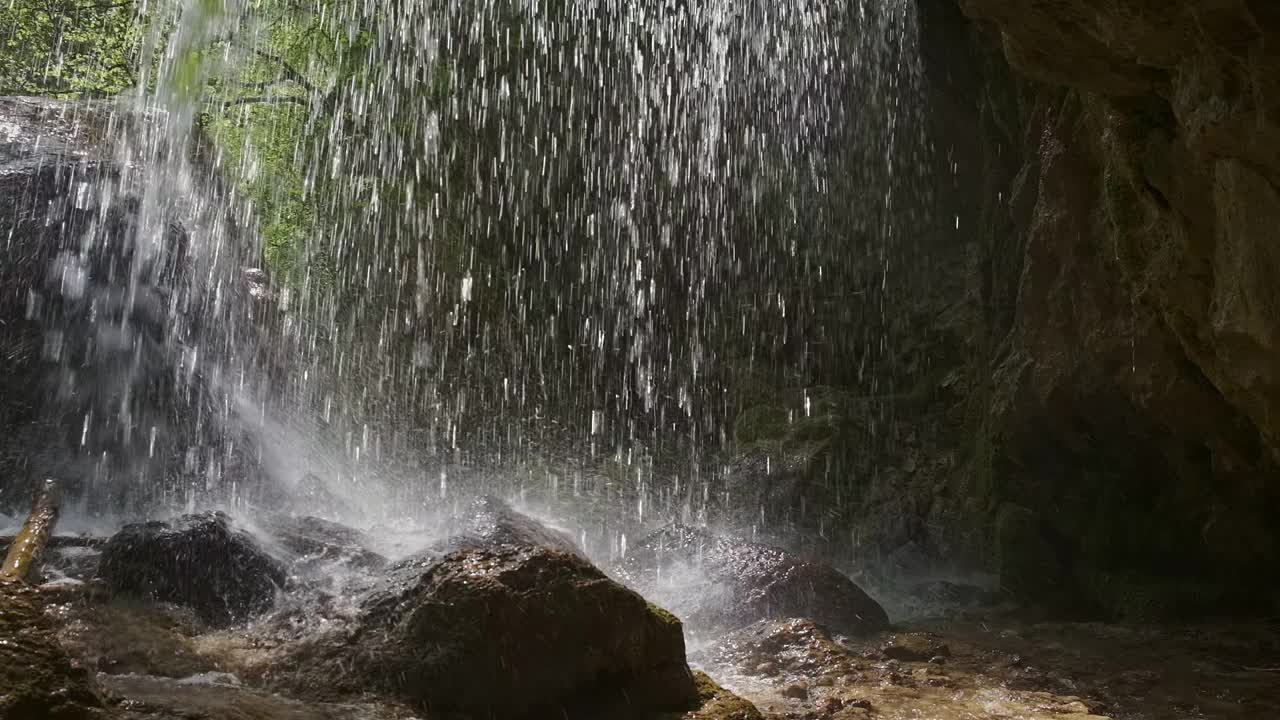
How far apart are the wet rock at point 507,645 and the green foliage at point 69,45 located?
48.3ft

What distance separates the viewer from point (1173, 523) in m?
7.44

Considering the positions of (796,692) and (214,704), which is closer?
(214,704)

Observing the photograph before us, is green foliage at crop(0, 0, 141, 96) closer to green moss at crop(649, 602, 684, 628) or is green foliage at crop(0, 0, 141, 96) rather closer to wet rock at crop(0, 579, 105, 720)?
wet rock at crop(0, 579, 105, 720)

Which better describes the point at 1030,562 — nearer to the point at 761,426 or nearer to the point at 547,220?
the point at 761,426

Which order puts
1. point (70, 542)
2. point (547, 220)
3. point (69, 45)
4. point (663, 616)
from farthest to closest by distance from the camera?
point (69, 45) → point (547, 220) → point (70, 542) → point (663, 616)

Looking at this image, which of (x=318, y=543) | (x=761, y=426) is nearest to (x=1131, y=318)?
(x=761, y=426)

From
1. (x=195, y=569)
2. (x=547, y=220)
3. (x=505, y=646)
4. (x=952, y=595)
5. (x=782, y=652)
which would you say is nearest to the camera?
(x=505, y=646)

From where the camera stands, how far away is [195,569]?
583cm

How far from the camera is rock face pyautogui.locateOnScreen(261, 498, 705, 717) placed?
13.1 ft

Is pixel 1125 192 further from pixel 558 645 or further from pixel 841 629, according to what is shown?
pixel 558 645

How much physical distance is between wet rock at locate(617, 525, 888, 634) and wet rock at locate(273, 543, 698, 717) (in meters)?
2.97

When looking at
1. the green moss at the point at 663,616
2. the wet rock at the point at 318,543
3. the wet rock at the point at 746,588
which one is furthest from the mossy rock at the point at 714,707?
the wet rock at the point at 318,543

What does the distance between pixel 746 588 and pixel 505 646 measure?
3.87m

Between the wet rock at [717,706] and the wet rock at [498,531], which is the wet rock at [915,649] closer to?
the wet rock at [717,706]
